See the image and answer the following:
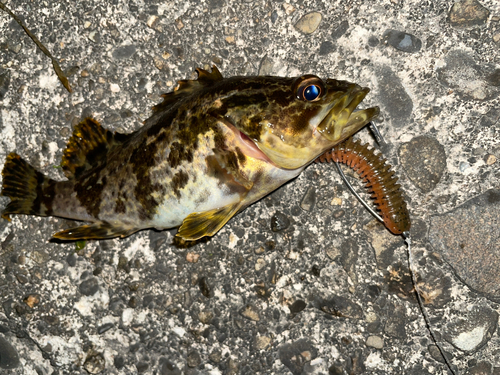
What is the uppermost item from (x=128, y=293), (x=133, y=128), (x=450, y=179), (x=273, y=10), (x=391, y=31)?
(x=273, y=10)

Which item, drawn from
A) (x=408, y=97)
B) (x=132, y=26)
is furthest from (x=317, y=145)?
(x=132, y=26)

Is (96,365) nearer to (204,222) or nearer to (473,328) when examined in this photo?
(204,222)

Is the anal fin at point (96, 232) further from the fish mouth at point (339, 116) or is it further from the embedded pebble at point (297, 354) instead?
the fish mouth at point (339, 116)

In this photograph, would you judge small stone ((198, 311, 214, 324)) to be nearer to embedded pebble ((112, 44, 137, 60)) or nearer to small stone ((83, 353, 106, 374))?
small stone ((83, 353, 106, 374))

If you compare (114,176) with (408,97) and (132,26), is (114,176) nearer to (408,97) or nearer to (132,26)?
(132,26)

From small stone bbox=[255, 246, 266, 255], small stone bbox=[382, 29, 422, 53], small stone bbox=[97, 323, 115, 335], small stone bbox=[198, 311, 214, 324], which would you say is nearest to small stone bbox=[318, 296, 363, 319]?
small stone bbox=[255, 246, 266, 255]
